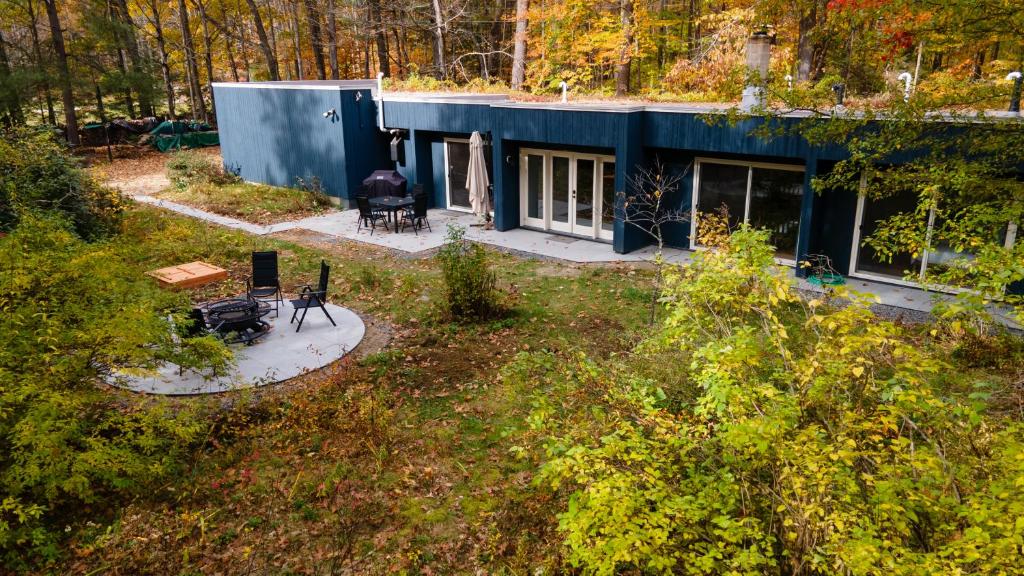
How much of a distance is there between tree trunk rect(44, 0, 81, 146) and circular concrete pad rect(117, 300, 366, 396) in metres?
21.1

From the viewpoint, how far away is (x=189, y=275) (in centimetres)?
1148

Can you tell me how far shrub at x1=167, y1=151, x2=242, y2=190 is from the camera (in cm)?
2109

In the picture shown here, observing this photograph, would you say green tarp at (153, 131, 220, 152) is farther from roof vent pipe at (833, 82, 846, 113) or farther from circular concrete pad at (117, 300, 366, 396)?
roof vent pipe at (833, 82, 846, 113)

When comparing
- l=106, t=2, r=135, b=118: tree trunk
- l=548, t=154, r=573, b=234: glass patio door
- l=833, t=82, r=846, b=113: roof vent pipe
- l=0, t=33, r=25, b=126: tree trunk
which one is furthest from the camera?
l=106, t=2, r=135, b=118: tree trunk

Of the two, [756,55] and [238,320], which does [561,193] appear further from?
[238,320]

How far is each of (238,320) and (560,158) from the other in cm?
869

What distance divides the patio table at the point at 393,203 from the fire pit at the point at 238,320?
21.4 ft

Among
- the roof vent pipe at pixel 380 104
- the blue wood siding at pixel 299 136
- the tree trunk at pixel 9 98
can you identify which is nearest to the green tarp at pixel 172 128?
the tree trunk at pixel 9 98

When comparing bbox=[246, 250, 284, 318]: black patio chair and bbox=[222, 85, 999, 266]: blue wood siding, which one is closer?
bbox=[246, 250, 284, 318]: black patio chair

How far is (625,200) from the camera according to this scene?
540 inches

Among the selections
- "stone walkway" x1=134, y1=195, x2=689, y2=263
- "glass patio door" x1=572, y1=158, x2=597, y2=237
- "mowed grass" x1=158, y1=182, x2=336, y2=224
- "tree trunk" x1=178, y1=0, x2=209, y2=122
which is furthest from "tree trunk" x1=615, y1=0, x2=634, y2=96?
"tree trunk" x1=178, y1=0, x2=209, y2=122

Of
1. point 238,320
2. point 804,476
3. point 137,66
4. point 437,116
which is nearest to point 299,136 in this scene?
point 437,116

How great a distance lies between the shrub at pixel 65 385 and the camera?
5.02 m

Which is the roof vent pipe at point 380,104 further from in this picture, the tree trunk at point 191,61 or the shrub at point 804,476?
the tree trunk at point 191,61
